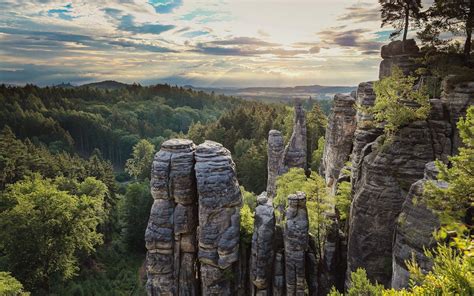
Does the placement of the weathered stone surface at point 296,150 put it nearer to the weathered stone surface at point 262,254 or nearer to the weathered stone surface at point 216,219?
the weathered stone surface at point 262,254

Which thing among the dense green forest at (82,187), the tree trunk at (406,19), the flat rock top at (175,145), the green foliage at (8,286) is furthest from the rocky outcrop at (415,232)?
the dense green forest at (82,187)

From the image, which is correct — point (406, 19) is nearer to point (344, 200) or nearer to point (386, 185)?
point (344, 200)

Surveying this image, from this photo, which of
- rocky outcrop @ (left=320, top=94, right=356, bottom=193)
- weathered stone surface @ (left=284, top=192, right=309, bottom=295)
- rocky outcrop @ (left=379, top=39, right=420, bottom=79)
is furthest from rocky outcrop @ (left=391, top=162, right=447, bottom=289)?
rocky outcrop @ (left=320, top=94, right=356, bottom=193)

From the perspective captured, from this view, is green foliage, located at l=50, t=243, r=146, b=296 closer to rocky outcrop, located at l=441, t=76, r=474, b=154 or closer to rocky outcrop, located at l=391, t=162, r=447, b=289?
rocky outcrop, located at l=391, t=162, r=447, b=289

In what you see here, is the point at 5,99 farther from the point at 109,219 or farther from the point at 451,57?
the point at 451,57

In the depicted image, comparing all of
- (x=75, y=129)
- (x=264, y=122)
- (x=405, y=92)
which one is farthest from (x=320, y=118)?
(x=75, y=129)

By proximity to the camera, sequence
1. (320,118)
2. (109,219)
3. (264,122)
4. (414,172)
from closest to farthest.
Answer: (414,172)
(109,219)
(320,118)
(264,122)
